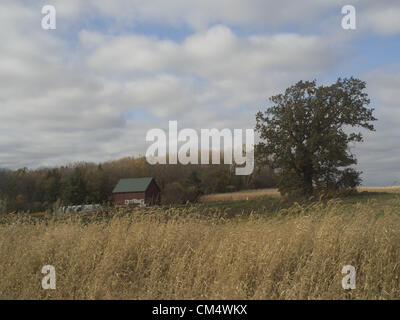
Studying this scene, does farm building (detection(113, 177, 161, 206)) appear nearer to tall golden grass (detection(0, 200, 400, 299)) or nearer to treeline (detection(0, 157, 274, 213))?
treeline (detection(0, 157, 274, 213))

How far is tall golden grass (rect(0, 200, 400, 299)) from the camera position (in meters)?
6.26

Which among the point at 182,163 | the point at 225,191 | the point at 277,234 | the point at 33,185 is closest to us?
the point at 277,234

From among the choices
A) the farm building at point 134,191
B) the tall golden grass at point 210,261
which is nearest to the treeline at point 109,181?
the farm building at point 134,191

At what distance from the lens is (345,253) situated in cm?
694

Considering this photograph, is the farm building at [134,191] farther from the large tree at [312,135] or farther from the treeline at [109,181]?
the large tree at [312,135]

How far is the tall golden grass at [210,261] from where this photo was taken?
626 cm

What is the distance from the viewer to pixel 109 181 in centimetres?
6081

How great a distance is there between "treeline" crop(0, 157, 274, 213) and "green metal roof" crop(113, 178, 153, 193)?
2181 mm

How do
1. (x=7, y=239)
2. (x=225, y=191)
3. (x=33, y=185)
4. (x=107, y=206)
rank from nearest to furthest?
1. (x=7, y=239)
2. (x=107, y=206)
3. (x=33, y=185)
4. (x=225, y=191)

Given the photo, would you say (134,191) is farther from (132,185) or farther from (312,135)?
(312,135)
